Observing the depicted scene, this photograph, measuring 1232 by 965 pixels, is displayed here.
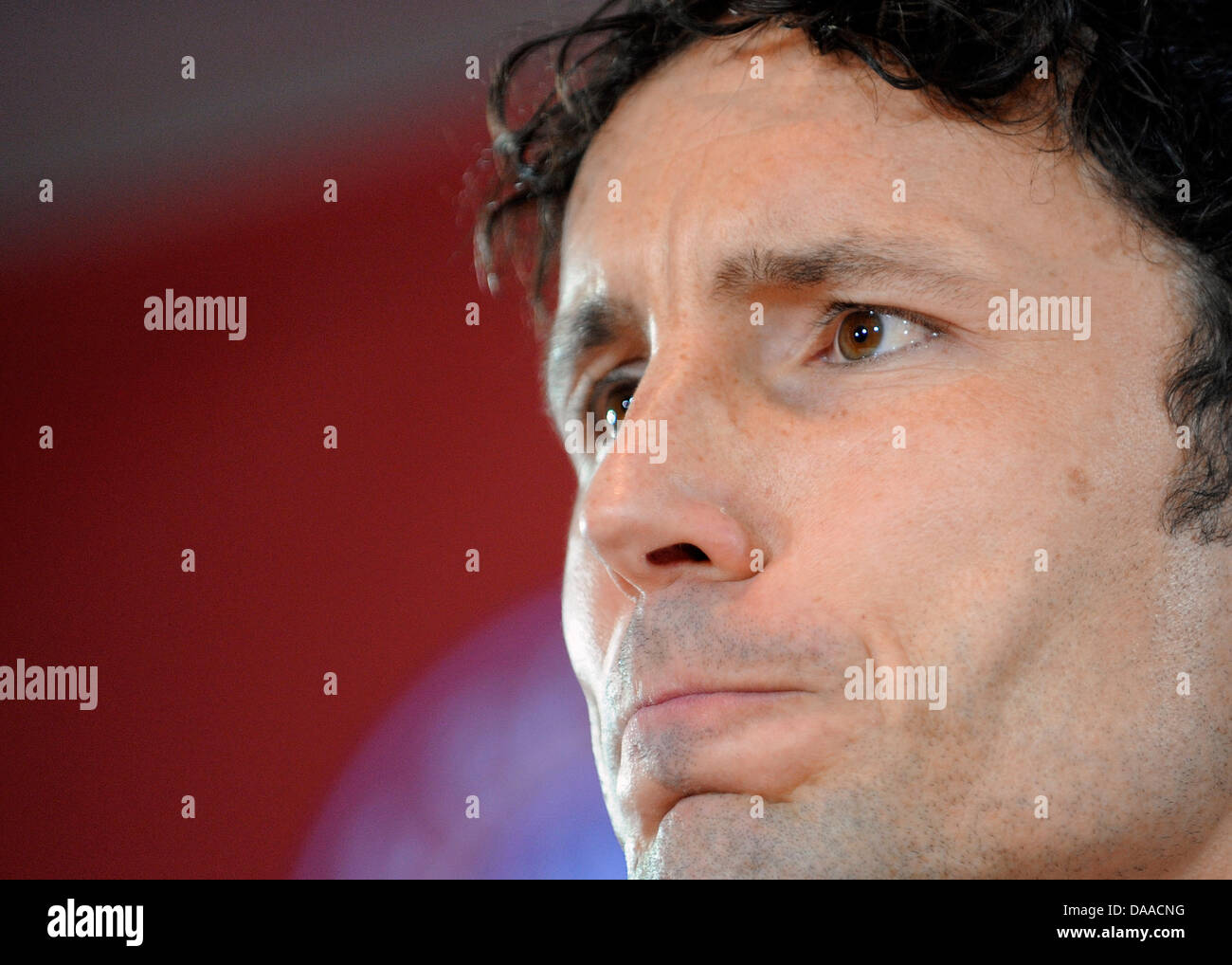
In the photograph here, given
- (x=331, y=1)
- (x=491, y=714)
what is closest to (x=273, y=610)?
(x=491, y=714)

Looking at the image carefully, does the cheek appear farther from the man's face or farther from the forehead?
the forehead

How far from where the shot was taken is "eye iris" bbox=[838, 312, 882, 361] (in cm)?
110

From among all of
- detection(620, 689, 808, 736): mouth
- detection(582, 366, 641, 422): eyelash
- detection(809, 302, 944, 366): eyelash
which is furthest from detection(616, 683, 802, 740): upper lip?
detection(582, 366, 641, 422): eyelash

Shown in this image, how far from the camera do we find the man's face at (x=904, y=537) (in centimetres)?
96

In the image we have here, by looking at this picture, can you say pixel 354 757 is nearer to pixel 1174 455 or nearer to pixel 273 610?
pixel 273 610

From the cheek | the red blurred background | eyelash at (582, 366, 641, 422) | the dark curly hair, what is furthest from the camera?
the red blurred background

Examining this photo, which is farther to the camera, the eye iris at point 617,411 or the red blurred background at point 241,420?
the red blurred background at point 241,420

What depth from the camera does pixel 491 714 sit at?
7.45ft

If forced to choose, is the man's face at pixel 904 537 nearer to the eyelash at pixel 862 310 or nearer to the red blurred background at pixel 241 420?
the eyelash at pixel 862 310

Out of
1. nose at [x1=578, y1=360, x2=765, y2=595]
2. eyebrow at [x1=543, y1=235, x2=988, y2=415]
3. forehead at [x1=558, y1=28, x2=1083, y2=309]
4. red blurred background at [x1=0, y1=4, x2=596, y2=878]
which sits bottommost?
red blurred background at [x1=0, y1=4, x2=596, y2=878]

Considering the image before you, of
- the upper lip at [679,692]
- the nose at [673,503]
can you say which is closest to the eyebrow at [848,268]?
the nose at [673,503]

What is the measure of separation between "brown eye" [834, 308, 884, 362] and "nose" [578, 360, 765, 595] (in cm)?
14

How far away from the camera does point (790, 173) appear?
3.72ft

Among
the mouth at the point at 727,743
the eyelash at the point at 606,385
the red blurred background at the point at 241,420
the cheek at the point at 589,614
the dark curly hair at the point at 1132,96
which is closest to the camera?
the mouth at the point at 727,743
